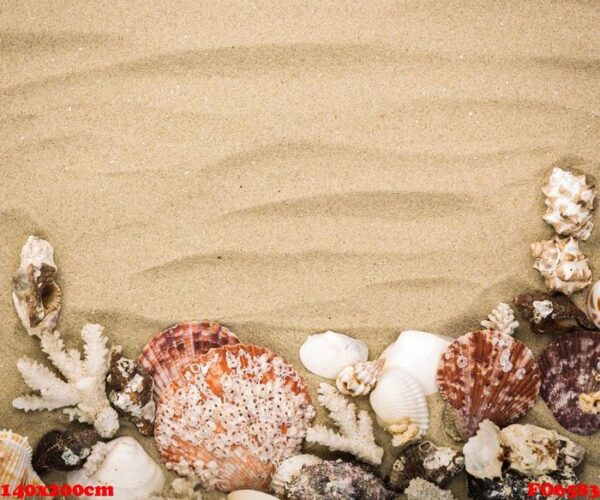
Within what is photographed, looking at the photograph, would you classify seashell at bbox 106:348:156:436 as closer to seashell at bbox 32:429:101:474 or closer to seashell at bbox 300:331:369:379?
seashell at bbox 32:429:101:474

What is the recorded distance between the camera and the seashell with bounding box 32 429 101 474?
2816 mm

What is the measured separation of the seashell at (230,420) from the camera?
9.75 ft

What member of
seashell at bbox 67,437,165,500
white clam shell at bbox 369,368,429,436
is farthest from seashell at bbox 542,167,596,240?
seashell at bbox 67,437,165,500

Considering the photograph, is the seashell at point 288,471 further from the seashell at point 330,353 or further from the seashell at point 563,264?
the seashell at point 563,264

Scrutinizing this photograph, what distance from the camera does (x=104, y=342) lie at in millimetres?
2926

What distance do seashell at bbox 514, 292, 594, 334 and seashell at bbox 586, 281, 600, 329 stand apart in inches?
1.0

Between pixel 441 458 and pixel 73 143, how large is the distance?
2048 millimetres

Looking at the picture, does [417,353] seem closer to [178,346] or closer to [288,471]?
[288,471]

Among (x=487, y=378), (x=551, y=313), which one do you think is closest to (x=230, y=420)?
(x=487, y=378)

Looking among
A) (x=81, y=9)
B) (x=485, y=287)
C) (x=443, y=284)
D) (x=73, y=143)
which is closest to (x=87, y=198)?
(x=73, y=143)

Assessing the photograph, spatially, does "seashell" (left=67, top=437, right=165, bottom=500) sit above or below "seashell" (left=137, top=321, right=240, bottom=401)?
below

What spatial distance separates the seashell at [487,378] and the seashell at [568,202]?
0.54 metres

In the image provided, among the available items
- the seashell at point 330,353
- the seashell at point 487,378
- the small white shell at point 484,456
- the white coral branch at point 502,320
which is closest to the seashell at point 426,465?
the small white shell at point 484,456

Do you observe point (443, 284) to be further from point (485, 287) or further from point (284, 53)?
point (284, 53)
